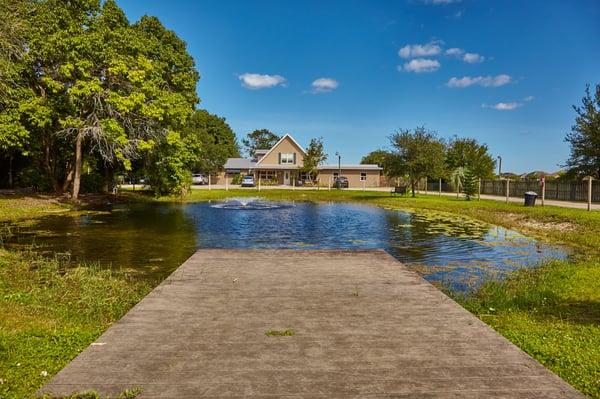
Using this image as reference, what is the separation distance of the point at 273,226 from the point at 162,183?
65.8 ft

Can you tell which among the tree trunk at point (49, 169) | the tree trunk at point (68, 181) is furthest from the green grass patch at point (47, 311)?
the tree trunk at point (68, 181)

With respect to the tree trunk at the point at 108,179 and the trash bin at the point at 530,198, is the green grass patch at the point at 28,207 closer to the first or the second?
the tree trunk at the point at 108,179

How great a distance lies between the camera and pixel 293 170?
213ft

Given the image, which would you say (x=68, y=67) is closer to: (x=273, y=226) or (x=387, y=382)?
(x=273, y=226)

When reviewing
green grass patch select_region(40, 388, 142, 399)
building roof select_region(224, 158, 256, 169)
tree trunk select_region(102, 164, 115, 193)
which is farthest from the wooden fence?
building roof select_region(224, 158, 256, 169)

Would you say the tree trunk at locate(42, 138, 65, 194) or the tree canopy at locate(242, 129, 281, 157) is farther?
the tree canopy at locate(242, 129, 281, 157)

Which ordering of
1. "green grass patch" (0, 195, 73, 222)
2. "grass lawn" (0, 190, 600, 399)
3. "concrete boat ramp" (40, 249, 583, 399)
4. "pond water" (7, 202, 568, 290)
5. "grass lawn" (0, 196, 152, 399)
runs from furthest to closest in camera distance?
1. "green grass patch" (0, 195, 73, 222)
2. "pond water" (7, 202, 568, 290)
3. "grass lawn" (0, 190, 600, 399)
4. "grass lawn" (0, 196, 152, 399)
5. "concrete boat ramp" (40, 249, 583, 399)

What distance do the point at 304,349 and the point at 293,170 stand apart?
199 feet

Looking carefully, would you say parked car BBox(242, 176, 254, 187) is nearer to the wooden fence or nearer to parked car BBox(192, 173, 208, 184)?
parked car BBox(192, 173, 208, 184)

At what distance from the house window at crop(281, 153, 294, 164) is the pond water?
41.3m

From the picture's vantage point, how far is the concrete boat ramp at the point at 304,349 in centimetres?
374

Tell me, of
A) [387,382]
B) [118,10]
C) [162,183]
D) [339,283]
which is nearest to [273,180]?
[162,183]

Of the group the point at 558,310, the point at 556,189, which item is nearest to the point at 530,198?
the point at 556,189

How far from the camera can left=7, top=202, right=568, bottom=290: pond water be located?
11766 millimetres
